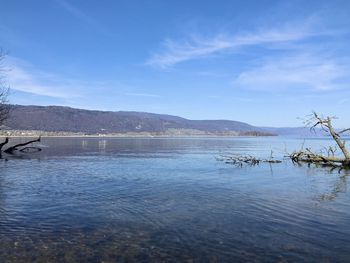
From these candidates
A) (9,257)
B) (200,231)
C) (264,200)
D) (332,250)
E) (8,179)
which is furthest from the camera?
(8,179)

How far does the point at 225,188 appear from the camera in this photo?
27.4 meters

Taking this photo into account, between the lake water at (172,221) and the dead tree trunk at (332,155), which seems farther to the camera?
the dead tree trunk at (332,155)

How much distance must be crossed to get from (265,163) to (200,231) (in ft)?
119

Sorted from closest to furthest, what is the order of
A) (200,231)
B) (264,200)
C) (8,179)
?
(200,231), (264,200), (8,179)

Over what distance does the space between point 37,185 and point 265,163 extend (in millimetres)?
31955

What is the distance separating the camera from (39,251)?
41.2ft

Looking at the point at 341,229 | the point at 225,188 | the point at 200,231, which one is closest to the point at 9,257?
the point at 200,231

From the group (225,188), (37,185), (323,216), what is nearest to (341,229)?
(323,216)

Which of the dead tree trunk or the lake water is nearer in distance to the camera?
the lake water

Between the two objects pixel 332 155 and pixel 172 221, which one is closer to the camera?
pixel 172 221

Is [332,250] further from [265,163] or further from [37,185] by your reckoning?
[265,163]

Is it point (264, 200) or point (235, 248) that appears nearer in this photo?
point (235, 248)

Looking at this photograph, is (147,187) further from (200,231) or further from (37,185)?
(200,231)

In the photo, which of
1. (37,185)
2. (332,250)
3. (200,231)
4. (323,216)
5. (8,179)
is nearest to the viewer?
(332,250)
